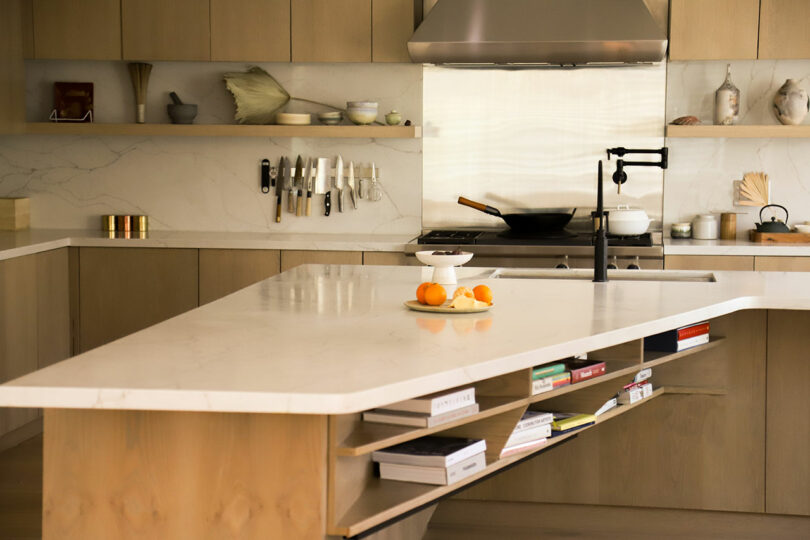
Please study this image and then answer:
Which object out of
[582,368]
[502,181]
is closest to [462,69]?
[502,181]

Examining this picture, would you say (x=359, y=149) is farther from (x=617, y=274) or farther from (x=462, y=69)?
(x=617, y=274)

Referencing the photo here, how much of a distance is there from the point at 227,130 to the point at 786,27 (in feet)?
9.39

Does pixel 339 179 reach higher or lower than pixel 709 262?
higher

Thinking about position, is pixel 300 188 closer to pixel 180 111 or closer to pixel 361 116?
pixel 361 116

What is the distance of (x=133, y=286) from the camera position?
4988mm

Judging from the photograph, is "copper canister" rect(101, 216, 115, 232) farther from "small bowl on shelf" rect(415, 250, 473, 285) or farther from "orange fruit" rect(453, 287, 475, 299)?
"orange fruit" rect(453, 287, 475, 299)

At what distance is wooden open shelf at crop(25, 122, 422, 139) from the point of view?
510 cm

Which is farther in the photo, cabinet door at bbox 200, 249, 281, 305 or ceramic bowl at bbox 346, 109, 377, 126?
ceramic bowl at bbox 346, 109, 377, 126

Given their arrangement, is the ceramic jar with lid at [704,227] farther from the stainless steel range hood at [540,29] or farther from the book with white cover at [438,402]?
the book with white cover at [438,402]

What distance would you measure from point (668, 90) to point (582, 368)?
122 inches

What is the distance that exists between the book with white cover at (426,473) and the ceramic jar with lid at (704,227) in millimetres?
3249

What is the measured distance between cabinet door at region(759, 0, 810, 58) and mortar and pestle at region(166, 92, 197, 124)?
9.69 feet

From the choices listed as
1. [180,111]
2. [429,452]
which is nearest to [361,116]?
[180,111]

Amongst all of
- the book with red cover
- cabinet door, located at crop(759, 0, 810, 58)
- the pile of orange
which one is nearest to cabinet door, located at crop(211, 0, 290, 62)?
cabinet door, located at crop(759, 0, 810, 58)
